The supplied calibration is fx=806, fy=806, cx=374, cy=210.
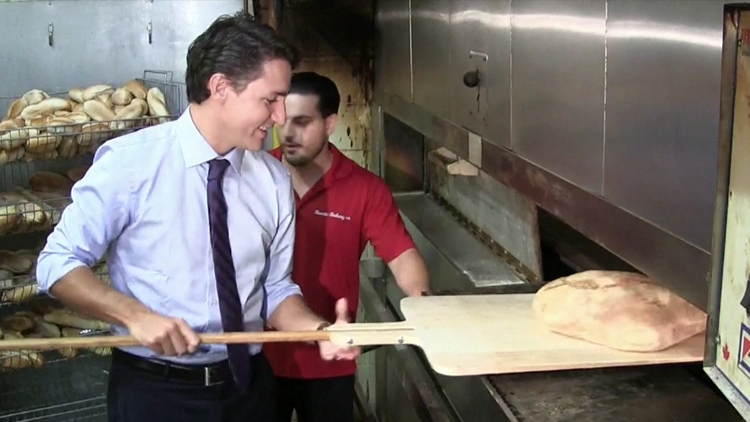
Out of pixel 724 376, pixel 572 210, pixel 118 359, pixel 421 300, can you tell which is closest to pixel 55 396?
pixel 118 359

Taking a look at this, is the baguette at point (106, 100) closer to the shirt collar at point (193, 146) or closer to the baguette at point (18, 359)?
the baguette at point (18, 359)

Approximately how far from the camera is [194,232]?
1.71 metres

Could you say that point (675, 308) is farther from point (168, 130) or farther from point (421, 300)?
point (168, 130)

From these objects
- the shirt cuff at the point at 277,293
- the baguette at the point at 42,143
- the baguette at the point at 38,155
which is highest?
the baguette at the point at 42,143

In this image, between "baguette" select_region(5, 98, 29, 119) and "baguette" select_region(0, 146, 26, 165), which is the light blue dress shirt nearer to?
"baguette" select_region(0, 146, 26, 165)

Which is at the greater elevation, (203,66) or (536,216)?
(203,66)

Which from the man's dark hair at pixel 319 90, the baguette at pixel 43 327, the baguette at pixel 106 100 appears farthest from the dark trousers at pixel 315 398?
the baguette at pixel 106 100

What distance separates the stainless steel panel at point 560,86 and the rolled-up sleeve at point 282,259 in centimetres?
Answer: 56

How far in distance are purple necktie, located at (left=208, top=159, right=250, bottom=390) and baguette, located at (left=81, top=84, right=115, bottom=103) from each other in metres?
1.29

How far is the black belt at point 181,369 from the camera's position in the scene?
5.63 feet

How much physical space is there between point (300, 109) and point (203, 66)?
1.83 feet

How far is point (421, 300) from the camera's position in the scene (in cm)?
158

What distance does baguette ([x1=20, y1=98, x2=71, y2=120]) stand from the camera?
266 cm

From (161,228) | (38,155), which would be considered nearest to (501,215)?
(161,228)
